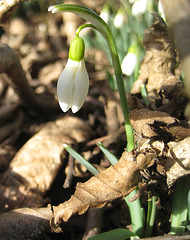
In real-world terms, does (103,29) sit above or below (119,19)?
below

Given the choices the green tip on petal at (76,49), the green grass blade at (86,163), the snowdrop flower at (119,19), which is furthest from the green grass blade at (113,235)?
the snowdrop flower at (119,19)

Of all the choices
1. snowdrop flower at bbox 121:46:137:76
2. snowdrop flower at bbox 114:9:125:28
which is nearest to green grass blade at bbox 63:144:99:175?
snowdrop flower at bbox 121:46:137:76

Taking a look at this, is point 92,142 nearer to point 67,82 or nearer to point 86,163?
point 86,163

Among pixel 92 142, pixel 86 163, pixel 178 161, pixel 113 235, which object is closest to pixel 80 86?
pixel 86 163

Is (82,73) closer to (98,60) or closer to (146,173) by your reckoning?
(146,173)

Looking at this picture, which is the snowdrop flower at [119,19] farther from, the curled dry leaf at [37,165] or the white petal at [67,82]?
the white petal at [67,82]

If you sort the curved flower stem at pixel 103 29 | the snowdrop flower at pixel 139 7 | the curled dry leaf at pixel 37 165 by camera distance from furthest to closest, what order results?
the snowdrop flower at pixel 139 7
the curled dry leaf at pixel 37 165
the curved flower stem at pixel 103 29

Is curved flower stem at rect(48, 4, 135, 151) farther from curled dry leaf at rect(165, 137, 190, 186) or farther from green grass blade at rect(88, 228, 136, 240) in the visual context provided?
green grass blade at rect(88, 228, 136, 240)
